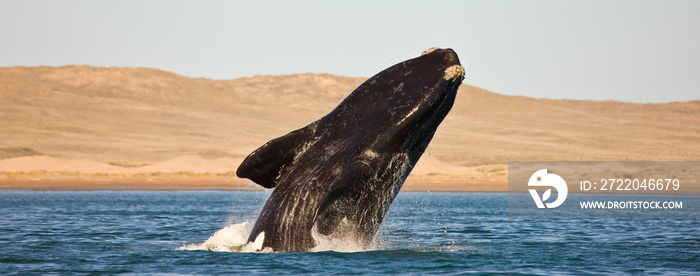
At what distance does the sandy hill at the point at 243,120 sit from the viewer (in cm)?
9062

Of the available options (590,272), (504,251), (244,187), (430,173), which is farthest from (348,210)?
(430,173)

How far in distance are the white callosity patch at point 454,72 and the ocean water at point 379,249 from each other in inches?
110

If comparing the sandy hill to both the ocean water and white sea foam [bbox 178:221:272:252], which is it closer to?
the ocean water

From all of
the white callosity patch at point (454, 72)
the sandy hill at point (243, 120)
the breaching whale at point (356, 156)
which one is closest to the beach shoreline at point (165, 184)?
the sandy hill at point (243, 120)

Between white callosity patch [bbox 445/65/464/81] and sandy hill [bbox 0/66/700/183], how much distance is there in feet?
195

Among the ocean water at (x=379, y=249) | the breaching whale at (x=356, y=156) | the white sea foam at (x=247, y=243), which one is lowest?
the ocean water at (x=379, y=249)

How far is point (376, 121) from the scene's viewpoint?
10977 mm

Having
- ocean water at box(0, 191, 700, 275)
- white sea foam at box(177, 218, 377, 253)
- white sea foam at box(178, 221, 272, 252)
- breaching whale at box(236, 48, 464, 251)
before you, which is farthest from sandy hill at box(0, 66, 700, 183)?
breaching whale at box(236, 48, 464, 251)

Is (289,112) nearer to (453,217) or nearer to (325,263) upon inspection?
(453,217)

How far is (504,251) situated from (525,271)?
2.68 meters

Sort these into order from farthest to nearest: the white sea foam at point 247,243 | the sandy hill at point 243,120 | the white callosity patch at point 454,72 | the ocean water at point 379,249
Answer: the sandy hill at point 243,120
the ocean water at point 379,249
the white sea foam at point 247,243
the white callosity patch at point 454,72

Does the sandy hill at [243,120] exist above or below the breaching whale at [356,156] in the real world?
above

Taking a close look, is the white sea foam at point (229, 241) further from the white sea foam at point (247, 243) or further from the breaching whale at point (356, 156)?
the breaching whale at point (356, 156)

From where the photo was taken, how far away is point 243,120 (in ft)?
373
